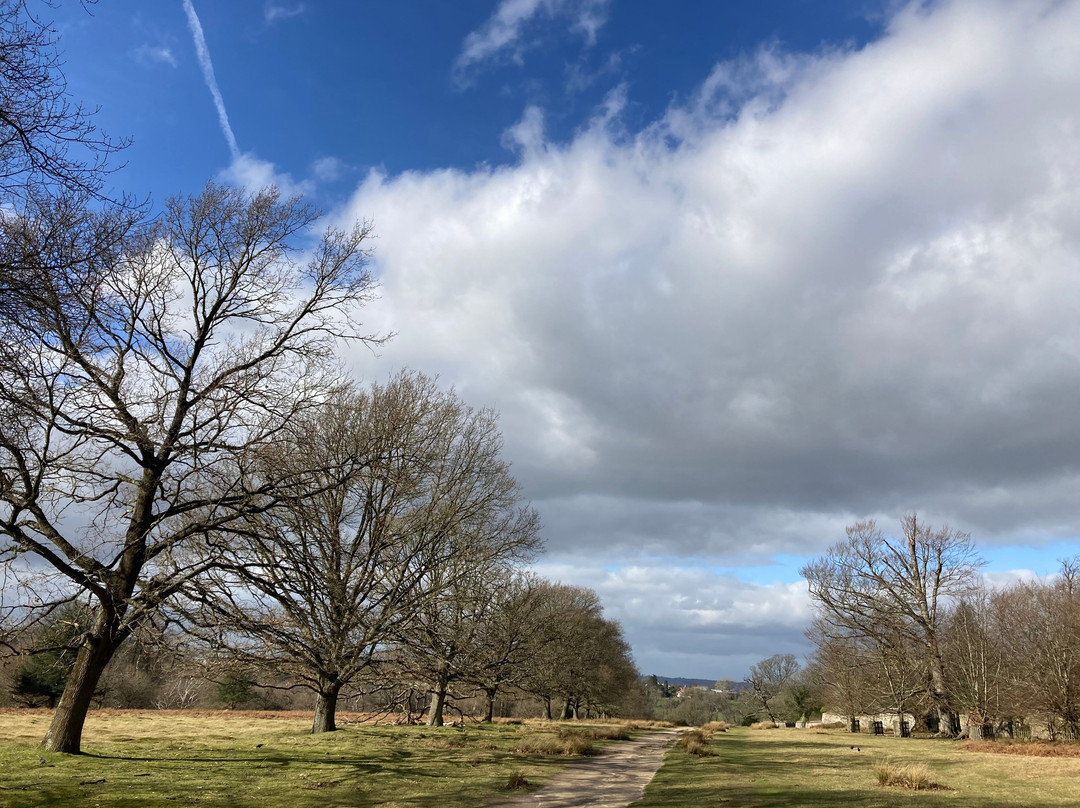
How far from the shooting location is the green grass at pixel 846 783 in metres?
11.7

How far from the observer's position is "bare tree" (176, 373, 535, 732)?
1395 cm

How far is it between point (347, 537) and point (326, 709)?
5.23 metres

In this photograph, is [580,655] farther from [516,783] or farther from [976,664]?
[516,783]

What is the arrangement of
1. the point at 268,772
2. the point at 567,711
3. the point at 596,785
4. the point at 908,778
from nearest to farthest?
the point at 268,772
the point at 908,778
the point at 596,785
the point at 567,711

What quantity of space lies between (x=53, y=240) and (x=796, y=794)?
50.9ft

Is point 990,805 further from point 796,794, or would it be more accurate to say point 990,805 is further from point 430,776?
point 430,776

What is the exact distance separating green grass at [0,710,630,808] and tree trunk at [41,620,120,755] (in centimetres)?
35

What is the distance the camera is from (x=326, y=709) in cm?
1994

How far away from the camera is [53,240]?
26.0 feet

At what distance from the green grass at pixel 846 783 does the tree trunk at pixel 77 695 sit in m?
10.5

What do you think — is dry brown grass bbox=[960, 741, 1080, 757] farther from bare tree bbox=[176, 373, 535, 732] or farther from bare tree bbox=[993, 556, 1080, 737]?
bare tree bbox=[176, 373, 535, 732]

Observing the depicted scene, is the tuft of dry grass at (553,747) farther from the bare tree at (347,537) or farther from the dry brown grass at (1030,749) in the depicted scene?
the dry brown grass at (1030,749)

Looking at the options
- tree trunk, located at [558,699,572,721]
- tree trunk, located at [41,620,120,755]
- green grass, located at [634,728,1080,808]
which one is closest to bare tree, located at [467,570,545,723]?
green grass, located at [634,728,1080,808]

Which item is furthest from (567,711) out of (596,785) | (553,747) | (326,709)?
(596,785)
